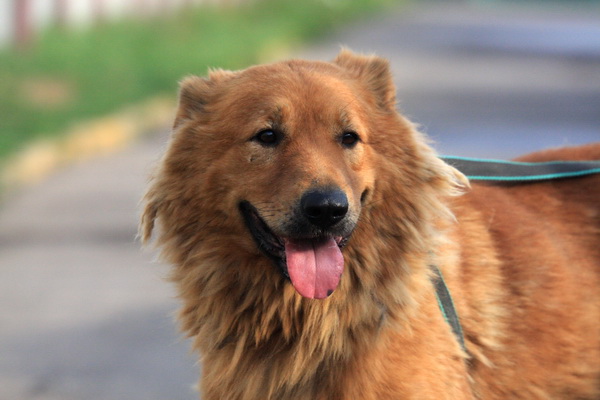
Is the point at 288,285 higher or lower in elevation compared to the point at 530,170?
lower

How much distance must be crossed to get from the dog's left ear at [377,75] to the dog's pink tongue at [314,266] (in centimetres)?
74

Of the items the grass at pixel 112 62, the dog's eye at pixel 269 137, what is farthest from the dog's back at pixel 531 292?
the grass at pixel 112 62

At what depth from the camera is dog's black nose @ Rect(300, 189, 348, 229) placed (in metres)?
3.92

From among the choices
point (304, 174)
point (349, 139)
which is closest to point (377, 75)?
point (349, 139)

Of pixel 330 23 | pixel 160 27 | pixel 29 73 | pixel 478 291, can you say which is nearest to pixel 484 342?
pixel 478 291

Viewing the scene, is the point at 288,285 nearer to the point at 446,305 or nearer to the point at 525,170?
the point at 446,305

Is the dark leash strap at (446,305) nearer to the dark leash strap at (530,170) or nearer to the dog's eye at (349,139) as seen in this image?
the dog's eye at (349,139)

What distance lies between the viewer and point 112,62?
634 inches

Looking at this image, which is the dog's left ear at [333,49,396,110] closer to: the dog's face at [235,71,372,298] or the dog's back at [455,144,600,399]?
the dog's face at [235,71,372,298]

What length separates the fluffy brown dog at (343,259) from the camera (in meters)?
4.02

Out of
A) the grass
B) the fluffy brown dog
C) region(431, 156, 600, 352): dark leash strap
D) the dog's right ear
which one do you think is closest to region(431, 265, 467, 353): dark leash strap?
the fluffy brown dog

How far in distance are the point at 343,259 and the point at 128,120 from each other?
948 centimetres

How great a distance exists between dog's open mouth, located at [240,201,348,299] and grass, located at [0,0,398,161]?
7.18m

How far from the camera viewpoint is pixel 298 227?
3975 mm
